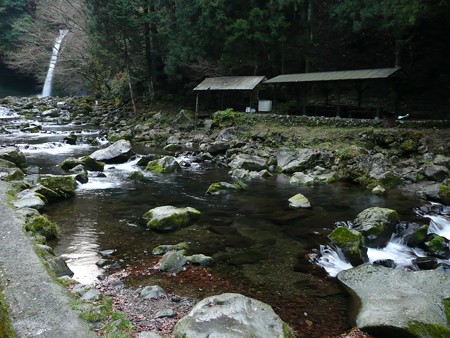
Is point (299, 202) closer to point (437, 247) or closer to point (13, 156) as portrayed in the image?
point (437, 247)

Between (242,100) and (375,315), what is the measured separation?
85.3ft

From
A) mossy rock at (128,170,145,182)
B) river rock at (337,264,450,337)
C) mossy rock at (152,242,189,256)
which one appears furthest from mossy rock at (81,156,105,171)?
river rock at (337,264,450,337)

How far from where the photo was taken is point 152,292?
6.00m

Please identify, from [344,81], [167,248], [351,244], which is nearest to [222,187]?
[167,248]

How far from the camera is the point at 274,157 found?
1803 centimetres

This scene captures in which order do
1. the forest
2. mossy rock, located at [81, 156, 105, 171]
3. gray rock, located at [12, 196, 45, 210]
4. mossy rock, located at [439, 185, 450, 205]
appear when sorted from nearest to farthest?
gray rock, located at [12, 196, 45, 210]
mossy rock, located at [439, 185, 450, 205]
mossy rock, located at [81, 156, 105, 171]
the forest

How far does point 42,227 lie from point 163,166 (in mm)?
8437

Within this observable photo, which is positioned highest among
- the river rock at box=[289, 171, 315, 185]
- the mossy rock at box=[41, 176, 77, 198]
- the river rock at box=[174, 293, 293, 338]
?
the mossy rock at box=[41, 176, 77, 198]

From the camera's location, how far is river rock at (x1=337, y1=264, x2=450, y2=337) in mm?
5121

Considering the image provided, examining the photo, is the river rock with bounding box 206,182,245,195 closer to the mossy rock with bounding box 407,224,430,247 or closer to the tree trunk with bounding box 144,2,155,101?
the mossy rock with bounding box 407,224,430,247

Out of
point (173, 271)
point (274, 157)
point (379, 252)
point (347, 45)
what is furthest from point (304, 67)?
point (173, 271)

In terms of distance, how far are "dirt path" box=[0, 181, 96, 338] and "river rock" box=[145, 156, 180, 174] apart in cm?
970

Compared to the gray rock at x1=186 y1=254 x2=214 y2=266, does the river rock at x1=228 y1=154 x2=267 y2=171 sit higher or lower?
higher

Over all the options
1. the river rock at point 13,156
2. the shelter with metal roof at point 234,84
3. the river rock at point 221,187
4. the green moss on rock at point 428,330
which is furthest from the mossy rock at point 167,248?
the shelter with metal roof at point 234,84
